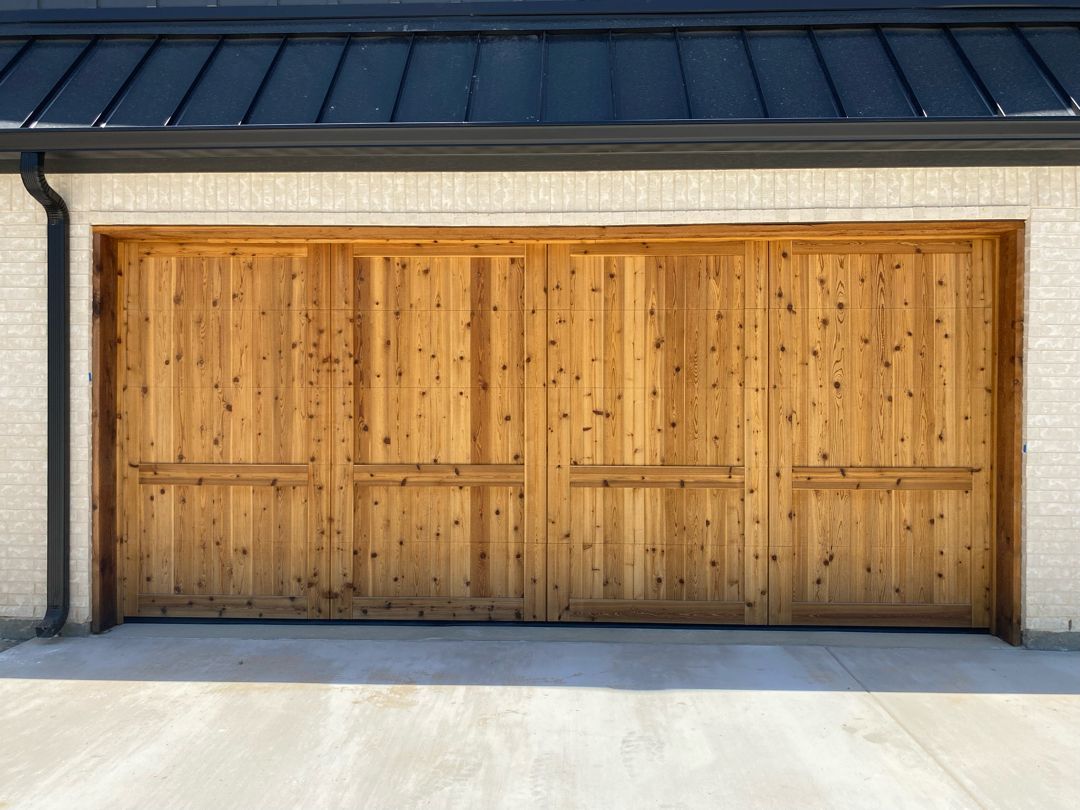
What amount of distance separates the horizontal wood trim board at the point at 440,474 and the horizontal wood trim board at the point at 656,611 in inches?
37.2

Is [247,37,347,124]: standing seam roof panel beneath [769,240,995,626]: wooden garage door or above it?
above

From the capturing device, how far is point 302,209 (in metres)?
5.18

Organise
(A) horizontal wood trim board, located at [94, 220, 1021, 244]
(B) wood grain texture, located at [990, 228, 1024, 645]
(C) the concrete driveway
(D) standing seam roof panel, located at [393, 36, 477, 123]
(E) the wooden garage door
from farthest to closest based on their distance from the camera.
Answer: (E) the wooden garage door → (A) horizontal wood trim board, located at [94, 220, 1021, 244] → (B) wood grain texture, located at [990, 228, 1024, 645] → (D) standing seam roof panel, located at [393, 36, 477, 123] → (C) the concrete driveway

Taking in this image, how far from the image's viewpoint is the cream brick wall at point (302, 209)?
503 centimetres

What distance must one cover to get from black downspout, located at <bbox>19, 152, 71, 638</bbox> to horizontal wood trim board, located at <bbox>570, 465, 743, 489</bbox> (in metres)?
3.28

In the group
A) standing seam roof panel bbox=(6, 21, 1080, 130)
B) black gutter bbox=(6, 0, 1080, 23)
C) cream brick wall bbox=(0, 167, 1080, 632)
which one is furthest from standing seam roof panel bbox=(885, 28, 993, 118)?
cream brick wall bbox=(0, 167, 1080, 632)

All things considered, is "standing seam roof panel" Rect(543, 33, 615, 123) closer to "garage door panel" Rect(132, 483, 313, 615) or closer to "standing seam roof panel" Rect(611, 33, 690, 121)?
"standing seam roof panel" Rect(611, 33, 690, 121)

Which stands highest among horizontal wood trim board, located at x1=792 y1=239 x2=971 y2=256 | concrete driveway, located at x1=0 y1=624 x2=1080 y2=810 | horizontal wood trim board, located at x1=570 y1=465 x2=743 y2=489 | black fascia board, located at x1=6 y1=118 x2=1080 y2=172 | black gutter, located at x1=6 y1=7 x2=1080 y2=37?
black gutter, located at x1=6 y1=7 x2=1080 y2=37

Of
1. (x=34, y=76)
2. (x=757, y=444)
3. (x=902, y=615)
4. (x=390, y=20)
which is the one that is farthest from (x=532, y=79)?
(x=902, y=615)

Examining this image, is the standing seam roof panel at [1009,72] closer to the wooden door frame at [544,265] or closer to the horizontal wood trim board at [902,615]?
the wooden door frame at [544,265]

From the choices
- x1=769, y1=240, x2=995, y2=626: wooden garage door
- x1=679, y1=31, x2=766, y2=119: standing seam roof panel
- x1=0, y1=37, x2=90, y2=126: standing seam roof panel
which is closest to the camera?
x1=679, y1=31, x2=766, y2=119: standing seam roof panel

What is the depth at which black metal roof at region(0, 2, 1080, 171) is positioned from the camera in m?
4.47

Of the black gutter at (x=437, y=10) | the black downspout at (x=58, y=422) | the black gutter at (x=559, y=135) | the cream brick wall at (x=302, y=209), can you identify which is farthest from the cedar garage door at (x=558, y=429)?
the black gutter at (x=437, y=10)

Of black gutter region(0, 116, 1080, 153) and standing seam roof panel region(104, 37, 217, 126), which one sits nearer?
black gutter region(0, 116, 1080, 153)
